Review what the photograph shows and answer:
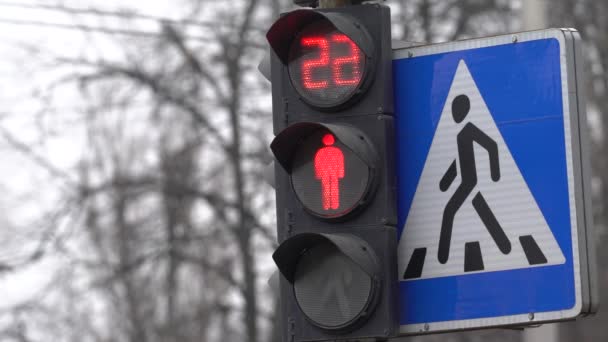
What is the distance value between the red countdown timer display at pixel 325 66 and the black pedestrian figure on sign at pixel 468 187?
0.42m

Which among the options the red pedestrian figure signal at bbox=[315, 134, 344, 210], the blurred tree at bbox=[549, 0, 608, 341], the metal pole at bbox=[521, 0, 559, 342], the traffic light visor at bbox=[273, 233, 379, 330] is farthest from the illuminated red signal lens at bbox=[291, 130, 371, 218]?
the blurred tree at bbox=[549, 0, 608, 341]

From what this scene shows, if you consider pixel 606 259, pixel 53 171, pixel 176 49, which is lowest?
pixel 606 259

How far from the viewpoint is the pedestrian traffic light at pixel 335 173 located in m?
5.43

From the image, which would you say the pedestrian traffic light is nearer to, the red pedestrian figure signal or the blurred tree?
the red pedestrian figure signal

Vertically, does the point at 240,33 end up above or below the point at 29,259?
above

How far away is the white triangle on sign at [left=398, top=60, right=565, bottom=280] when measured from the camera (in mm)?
5359

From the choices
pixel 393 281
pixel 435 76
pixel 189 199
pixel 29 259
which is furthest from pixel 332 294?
pixel 189 199

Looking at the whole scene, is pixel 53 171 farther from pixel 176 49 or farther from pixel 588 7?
pixel 588 7

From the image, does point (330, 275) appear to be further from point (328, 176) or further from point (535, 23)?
point (535, 23)

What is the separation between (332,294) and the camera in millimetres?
5484

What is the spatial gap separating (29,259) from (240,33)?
4.12 meters

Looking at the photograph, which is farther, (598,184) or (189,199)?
(598,184)

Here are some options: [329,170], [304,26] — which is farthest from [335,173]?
[304,26]

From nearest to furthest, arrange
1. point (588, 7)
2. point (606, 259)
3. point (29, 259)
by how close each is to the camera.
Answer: point (29, 259) < point (606, 259) < point (588, 7)
